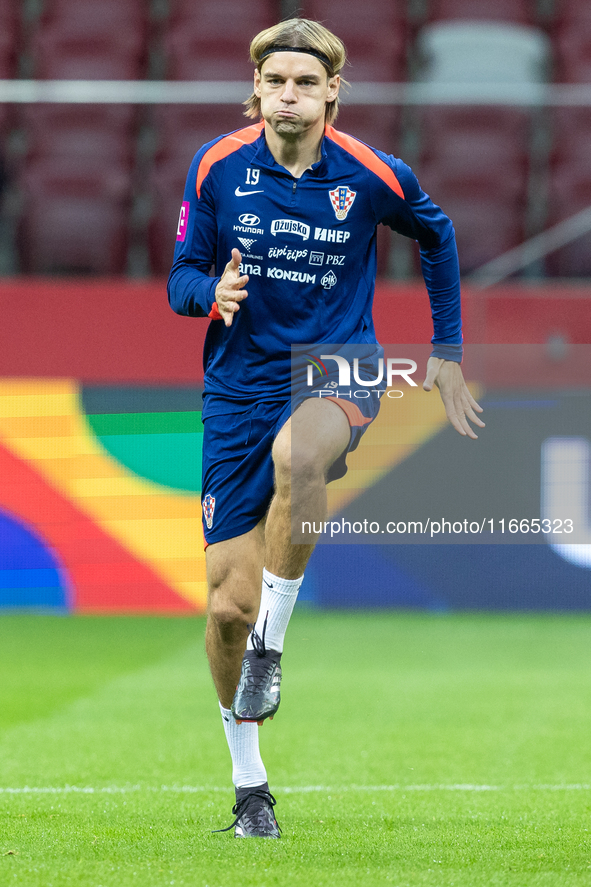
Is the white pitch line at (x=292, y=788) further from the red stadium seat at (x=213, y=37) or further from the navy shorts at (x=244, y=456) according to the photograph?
the red stadium seat at (x=213, y=37)

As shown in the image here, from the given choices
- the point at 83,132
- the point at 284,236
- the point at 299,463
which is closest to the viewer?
the point at 299,463

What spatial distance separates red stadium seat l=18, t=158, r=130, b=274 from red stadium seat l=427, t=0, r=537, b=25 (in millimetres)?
2671

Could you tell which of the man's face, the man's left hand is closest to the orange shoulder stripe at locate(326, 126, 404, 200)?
the man's face

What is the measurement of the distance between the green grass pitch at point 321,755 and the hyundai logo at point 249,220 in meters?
1.64

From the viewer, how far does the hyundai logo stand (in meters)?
3.39

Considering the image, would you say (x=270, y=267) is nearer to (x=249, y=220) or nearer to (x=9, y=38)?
(x=249, y=220)

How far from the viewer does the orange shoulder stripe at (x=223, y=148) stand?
3432mm

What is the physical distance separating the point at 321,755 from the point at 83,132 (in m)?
5.16

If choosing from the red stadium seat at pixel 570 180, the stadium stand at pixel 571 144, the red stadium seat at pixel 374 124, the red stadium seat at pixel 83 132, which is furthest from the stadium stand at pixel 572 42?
the red stadium seat at pixel 83 132

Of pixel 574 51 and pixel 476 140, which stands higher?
pixel 574 51

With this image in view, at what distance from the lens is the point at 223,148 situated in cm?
345

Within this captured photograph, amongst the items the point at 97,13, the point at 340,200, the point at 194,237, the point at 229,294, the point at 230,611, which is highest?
the point at 97,13

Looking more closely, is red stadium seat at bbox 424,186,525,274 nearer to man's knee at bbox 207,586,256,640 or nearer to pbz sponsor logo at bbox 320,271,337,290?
pbz sponsor logo at bbox 320,271,337,290

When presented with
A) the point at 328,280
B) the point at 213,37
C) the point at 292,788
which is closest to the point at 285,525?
the point at 328,280
